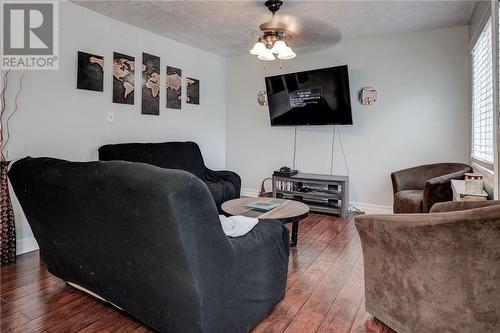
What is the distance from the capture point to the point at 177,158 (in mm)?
3766

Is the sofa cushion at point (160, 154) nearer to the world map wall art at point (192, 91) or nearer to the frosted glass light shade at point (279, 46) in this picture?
the world map wall art at point (192, 91)

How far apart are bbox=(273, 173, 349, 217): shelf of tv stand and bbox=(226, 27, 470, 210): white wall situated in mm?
304

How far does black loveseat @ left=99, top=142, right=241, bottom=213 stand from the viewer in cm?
321

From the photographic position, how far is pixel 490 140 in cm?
250

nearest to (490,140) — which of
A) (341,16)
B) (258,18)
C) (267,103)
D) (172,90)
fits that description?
(341,16)

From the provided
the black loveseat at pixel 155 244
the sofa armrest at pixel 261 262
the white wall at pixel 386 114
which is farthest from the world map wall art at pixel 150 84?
the sofa armrest at pixel 261 262

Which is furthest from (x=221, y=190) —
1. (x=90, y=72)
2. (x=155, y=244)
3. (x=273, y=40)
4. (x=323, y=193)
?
(x=155, y=244)

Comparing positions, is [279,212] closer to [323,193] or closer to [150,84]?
[323,193]

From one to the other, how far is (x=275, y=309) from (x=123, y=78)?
9.82ft

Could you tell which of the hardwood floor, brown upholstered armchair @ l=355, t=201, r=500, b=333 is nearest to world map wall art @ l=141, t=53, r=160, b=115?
the hardwood floor

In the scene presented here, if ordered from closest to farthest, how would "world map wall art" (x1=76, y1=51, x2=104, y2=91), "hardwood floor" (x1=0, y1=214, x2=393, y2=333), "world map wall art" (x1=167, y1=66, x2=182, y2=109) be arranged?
"hardwood floor" (x1=0, y1=214, x2=393, y2=333) → "world map wall art" (x1=76, y1=51, x2=104, y2=91) → "world map wall art" (x1=167, y1=66, x2=182, y2=109)

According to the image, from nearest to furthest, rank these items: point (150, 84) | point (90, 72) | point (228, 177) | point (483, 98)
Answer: point (483, 98)
point (90, 72)
point (150, 84)
point (228, 177)

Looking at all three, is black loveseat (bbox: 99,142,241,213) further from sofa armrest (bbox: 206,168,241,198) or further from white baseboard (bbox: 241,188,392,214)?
white baseboard (bbox: 241,188,392,214)

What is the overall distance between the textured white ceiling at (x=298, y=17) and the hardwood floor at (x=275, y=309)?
7.84 ft
